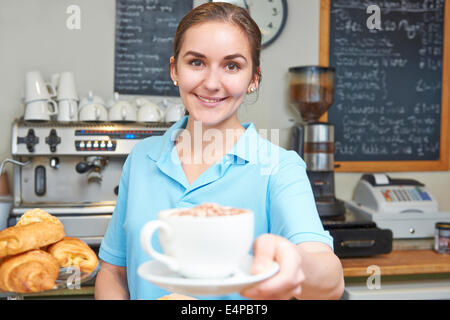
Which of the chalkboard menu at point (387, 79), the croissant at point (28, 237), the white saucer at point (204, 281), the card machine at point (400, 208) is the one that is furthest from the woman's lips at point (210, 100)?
the chalkboard menu at point (387, 79)

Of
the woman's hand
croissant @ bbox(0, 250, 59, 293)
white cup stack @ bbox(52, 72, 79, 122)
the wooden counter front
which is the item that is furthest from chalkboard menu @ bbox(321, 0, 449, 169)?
the woman's hand

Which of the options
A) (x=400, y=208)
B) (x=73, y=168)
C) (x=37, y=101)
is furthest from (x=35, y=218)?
(x=400, y=208)

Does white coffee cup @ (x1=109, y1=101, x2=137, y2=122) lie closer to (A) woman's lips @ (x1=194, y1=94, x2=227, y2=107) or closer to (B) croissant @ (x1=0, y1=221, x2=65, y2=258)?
(B) croissant @ (x1=0, y1=221, x2=65, y2=258)

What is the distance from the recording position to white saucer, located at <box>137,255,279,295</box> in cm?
36

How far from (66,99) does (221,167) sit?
152cm

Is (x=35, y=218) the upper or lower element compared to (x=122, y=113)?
lower

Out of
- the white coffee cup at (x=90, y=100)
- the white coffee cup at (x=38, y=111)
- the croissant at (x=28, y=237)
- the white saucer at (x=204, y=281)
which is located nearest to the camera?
the white saucer at (x=204, y=281)

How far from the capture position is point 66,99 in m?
1.99

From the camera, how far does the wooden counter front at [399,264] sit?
1829mm

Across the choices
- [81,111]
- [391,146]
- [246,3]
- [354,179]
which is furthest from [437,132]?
[81,111]

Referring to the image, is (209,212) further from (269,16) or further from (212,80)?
(269,16)

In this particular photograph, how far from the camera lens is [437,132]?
2652 millimetres

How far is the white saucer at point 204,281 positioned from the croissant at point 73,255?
2.69 ft

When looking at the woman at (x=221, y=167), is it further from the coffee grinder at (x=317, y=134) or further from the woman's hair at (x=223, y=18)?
the coffee grinder at (x=317, y=134)
